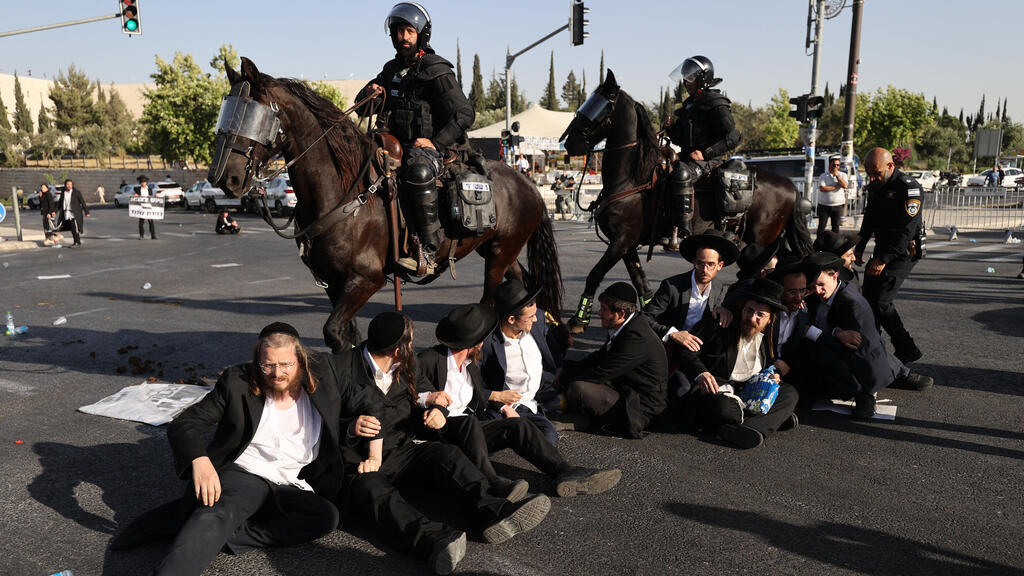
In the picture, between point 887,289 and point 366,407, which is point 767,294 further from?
point 366,407

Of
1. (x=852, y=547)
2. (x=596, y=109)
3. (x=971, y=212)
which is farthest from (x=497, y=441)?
(x=971, y=212)

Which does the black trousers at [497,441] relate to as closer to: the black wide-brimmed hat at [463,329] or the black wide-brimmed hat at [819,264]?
the black wide-brimmed hat at [463,329]

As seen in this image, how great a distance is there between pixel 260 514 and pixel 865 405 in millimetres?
4467

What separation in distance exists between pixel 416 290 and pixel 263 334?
796 cm

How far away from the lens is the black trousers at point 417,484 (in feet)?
11.5

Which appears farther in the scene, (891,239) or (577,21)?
(577,21)

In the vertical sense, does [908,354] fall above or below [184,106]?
below

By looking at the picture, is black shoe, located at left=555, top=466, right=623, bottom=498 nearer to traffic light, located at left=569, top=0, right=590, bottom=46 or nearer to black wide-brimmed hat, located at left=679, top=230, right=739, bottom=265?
black wide-brimmed hat, located at left=679, top=230, right=739, bottom=265

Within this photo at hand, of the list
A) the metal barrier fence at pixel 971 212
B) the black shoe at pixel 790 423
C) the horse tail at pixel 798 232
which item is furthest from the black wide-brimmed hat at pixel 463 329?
the metal barrier fence at pixel 971 212

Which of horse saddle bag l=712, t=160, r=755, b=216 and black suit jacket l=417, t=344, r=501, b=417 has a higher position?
horse saddle bag l=712, t=160, r=755, b=216

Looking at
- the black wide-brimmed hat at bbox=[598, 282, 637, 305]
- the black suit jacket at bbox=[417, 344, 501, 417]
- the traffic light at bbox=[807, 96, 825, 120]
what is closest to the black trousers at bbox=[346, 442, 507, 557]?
the black suit jacket at bbox=[417, 344, 501, 417]

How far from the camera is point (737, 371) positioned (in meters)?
5.41

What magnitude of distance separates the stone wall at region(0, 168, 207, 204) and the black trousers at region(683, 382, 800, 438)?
53.1m

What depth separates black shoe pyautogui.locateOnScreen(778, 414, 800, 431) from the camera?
208 inches
